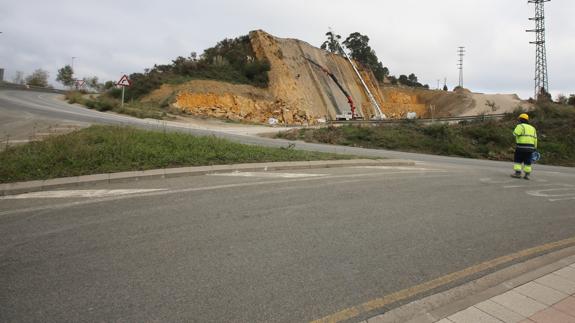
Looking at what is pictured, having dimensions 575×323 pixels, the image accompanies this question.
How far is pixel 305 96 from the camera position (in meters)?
42.6

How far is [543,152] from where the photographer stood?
18672mm

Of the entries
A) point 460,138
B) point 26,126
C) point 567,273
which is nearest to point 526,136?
point 567,273

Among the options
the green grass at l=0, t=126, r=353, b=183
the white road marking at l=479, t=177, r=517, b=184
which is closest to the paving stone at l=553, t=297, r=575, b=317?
the white road marking at l=479, t=177, r=517, b=184

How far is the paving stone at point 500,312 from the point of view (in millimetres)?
2717

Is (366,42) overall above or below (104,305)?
above

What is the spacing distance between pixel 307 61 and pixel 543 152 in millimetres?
33687

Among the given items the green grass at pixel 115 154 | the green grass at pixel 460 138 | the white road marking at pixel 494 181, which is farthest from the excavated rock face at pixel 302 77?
the white road marking at pixel 494 181

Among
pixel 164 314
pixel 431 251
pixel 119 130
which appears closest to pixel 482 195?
pixel 431 251

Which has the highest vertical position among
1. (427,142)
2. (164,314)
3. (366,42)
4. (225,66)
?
(366,42)

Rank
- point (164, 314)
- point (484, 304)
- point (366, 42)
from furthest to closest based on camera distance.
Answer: point (366, 42) → point (484, 304) → point (164, 314)

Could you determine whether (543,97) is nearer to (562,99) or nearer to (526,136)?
(562,99)

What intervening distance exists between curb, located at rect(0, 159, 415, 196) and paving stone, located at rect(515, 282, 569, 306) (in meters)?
6.10

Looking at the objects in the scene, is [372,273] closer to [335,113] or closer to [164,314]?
[164,314]

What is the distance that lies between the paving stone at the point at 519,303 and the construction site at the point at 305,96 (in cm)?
2971
